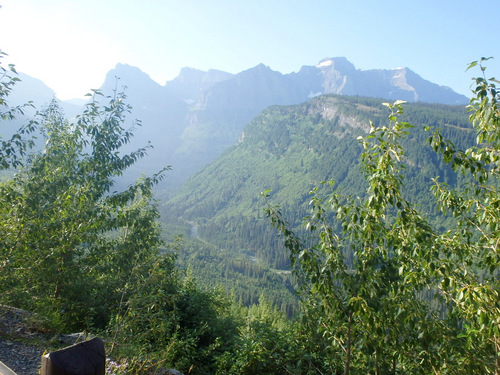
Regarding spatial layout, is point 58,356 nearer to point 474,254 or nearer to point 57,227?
point 474,254

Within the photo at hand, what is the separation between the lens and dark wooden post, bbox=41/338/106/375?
1715 millimetres

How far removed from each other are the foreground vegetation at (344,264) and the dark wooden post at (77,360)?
2813 millimetres

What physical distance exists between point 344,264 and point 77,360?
11.1 ft

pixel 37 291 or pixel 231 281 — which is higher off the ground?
pixel 37 291

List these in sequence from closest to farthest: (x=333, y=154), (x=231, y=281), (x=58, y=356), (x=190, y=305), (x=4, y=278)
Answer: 1. (x=58, y=356)
2. (x=4, y=278)
3. (x=190, y=305)
4. (x=231, y=281)
5. (x=333, y=154)

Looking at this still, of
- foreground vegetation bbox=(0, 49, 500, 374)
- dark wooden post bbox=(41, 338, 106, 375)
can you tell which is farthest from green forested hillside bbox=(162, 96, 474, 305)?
dark wooden post bbox=(41, 338, 106, 375)

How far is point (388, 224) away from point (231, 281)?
98.5 meters

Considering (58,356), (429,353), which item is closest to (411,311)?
(429,353)

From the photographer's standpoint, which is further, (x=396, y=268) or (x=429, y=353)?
(x=396, y=268)

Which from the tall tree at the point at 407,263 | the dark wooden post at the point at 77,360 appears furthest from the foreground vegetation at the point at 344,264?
the dark wooden post at the point at 77,360

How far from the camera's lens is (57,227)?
260 inches

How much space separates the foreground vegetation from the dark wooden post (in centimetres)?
281

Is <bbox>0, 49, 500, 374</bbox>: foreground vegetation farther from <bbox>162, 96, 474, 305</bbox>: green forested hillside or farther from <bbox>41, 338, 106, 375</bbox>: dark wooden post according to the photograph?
<bbox>162, 96, 474, 305</bbox>: green forested hillside

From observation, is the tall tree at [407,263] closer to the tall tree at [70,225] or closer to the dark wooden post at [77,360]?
the dark wooden post at [77,360]
